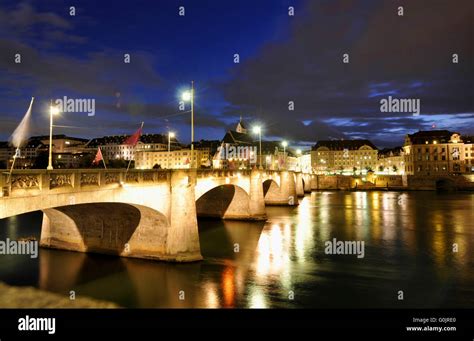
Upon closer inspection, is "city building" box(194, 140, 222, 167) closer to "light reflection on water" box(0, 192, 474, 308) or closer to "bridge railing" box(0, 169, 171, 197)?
"light reflection on water" box(0, 192, 474, 308)

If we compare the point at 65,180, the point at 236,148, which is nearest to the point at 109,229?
the point at 65,180

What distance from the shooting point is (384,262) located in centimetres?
2633

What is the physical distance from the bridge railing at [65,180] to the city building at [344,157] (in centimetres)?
15103

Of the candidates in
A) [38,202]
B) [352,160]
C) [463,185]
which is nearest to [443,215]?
[38,202]

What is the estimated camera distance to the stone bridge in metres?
14.1

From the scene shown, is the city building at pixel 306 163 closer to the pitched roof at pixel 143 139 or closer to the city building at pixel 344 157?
the city building at pixel 344 157

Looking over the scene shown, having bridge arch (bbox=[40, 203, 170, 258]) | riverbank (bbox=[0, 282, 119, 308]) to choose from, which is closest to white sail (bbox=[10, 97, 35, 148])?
riverbank (bbox=[0, 282, 119, 308])

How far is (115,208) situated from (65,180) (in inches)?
288

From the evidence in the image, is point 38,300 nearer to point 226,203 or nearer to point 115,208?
point 115,208

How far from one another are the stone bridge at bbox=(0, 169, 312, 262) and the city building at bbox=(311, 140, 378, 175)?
465 feet

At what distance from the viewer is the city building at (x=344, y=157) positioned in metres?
163

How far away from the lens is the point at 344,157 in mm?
165500

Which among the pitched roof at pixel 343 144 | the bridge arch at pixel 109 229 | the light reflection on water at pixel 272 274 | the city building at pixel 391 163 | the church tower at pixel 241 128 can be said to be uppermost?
the church tower at pixel 241 128

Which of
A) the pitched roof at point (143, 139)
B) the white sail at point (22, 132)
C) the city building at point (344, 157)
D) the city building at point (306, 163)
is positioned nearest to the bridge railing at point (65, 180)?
→ the white sail at point (22, 132)
